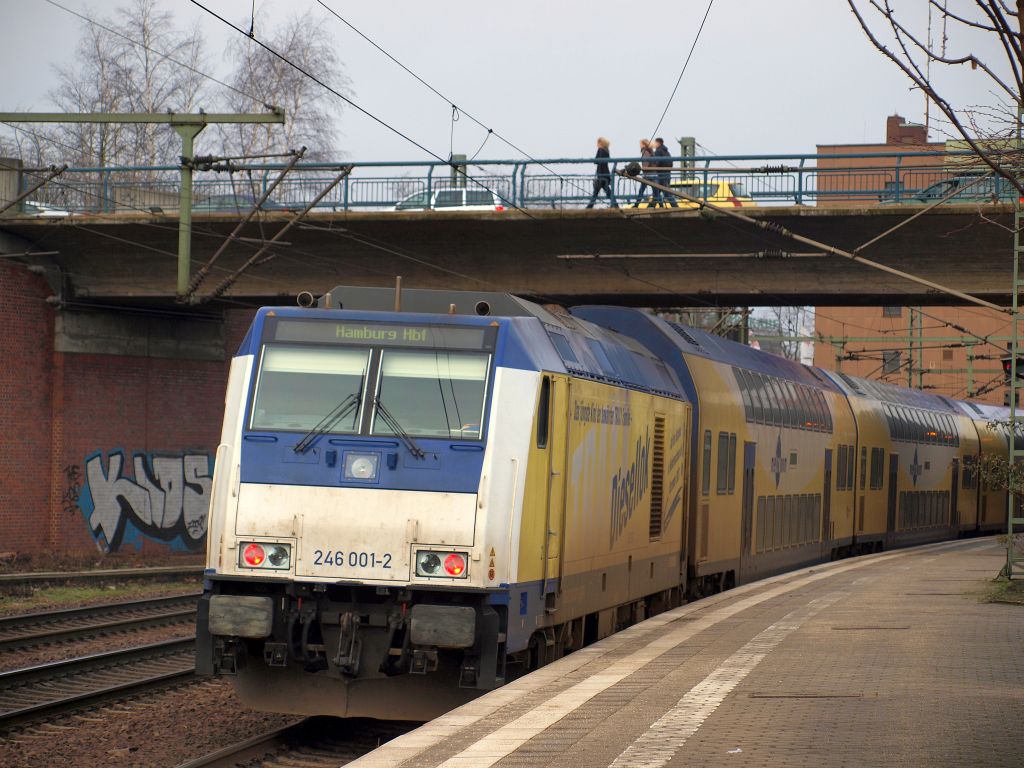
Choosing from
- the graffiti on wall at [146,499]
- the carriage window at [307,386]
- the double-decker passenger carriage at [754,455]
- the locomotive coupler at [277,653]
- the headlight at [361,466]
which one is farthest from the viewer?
the graffiti on wall at [146,499]

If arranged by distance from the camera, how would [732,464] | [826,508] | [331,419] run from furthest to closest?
[826,508]
[732,464]
[331,419]

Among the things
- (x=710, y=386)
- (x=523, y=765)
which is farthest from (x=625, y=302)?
(x=523, y=765)

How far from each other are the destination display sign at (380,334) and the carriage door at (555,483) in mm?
697

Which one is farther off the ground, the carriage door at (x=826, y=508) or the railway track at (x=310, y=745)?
the carriage door at (x=826, y=508)

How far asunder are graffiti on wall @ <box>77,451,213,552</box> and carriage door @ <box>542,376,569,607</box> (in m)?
20.0

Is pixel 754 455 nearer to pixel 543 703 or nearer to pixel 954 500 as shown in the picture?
pixel 543 703

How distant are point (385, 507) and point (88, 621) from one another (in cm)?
1043

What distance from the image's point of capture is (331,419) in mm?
10445

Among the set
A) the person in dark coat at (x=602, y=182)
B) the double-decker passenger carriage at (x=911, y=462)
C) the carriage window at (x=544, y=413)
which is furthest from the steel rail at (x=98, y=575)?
the carriage window at (x=544, y=413)

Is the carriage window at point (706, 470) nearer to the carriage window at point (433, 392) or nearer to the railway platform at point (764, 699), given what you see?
the railway platform at point (764, 699)

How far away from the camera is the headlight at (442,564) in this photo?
32.7 ft

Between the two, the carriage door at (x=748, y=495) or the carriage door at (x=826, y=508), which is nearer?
the carriage door at (x=748, y=495)

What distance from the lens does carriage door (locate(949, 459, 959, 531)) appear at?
3725cm

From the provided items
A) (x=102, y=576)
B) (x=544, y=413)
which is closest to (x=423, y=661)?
(x=544, y=413)
